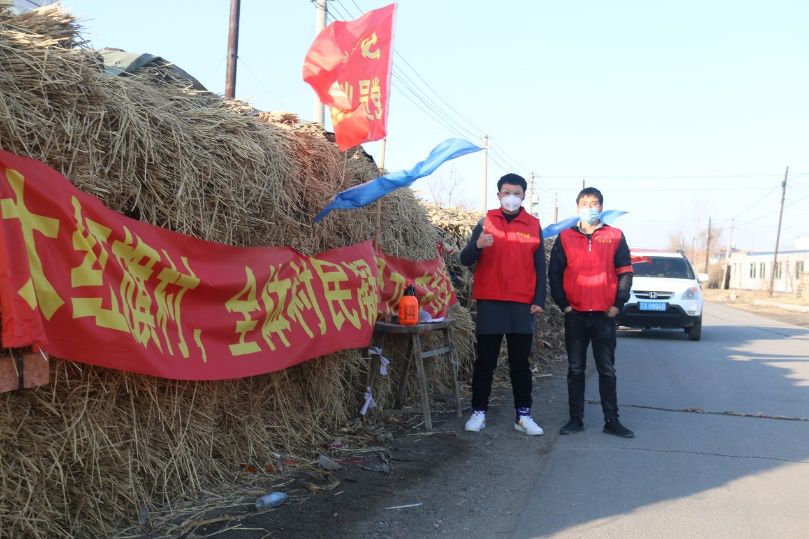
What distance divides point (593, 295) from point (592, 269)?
0.78ft

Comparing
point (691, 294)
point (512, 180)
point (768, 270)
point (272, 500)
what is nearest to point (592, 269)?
point (512, 180)

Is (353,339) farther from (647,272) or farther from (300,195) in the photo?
(647,272)

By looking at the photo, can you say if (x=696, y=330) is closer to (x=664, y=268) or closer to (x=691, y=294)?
(x=691, y=294)

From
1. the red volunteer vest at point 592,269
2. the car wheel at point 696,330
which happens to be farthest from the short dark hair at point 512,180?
the car wheel at point 696,330

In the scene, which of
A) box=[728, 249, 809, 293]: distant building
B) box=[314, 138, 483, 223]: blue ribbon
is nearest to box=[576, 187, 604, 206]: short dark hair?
box=[314, 138, 483, 223]: blue ribbon

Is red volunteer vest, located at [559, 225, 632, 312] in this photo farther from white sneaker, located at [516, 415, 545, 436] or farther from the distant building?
the distant building

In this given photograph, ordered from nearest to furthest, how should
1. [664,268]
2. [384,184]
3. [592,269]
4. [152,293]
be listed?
[152,293] → [384,184] → [592,269] → [664,268]

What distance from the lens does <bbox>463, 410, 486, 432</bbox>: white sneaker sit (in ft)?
20.5

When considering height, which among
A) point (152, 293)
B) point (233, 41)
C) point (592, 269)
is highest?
point (233, 41)

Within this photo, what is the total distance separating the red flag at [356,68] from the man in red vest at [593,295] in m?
2.06

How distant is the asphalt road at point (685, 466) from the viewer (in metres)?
4.09

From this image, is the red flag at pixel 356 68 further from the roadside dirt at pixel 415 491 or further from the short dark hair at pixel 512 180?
the roadside dirt at pixel 415 491

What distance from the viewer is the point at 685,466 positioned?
17.3ft

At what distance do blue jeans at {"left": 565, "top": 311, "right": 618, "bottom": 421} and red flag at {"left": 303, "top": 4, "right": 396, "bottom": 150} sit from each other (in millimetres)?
2499
